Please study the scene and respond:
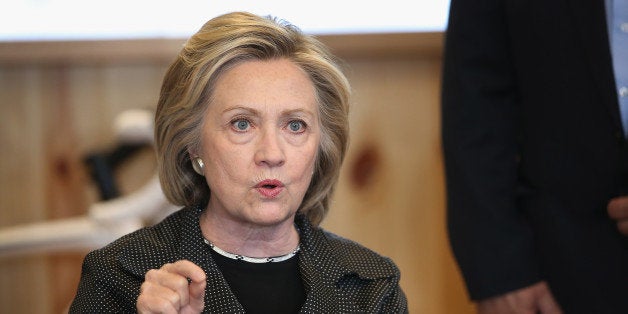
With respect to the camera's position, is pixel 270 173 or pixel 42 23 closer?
pixel 270 173

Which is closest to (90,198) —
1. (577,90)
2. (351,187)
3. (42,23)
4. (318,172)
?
(42,23)

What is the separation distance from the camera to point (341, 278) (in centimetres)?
179

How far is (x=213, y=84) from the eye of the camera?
1746mm

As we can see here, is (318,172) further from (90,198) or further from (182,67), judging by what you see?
(90,198)

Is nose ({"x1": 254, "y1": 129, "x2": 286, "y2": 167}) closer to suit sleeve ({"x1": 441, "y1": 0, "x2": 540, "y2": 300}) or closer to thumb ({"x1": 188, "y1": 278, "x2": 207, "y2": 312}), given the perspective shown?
thumb ({"x1": 188, "y1": 278, "x2": 207, "y2": 312})

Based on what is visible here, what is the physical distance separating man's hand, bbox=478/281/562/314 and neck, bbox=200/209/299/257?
1.88ft

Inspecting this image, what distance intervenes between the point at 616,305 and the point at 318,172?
0.66 m

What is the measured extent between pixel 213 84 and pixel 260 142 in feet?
0.44

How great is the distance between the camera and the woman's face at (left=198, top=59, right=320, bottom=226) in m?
1.69

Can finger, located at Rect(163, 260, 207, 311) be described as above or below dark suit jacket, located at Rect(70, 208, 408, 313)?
above

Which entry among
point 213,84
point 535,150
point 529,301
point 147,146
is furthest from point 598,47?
point 147,146

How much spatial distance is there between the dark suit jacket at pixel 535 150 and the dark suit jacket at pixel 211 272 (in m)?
0.41

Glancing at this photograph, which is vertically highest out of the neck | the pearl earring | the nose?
the nose

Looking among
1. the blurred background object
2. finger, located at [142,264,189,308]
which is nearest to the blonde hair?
finger, located at [142,264,189,308]
